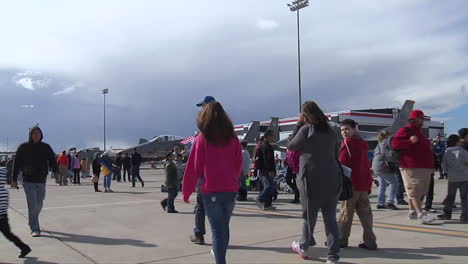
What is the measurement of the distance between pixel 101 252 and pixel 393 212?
5948 mm

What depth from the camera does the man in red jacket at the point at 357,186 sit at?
535cm

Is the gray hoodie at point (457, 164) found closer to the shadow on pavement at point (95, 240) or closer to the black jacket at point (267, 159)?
the black jacket at point (267, 159)

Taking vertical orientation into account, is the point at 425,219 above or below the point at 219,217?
below

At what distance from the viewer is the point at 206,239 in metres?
6.29

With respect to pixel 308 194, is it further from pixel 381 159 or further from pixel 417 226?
pixel 381 159

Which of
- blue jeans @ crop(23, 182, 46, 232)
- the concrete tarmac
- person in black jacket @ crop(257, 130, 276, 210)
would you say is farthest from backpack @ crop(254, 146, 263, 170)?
blue jeans @ crop(23, 182, 46, 232)

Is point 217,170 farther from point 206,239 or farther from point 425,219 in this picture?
point 425,219

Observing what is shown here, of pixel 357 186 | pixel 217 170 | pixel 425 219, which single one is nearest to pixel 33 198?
pixel 217 170

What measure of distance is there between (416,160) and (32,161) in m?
6.44

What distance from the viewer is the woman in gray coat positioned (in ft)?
14.7

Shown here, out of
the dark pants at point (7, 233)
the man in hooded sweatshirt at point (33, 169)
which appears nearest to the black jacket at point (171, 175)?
the man in hooded sweatshirt at point (33, 169)

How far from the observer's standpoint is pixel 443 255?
4977 millimetres

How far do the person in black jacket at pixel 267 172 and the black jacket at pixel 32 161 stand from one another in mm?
4709

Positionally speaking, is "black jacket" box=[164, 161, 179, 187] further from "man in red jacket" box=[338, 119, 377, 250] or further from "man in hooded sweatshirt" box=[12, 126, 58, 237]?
"man in red jacket" box=[338, 119, 377, 250]
